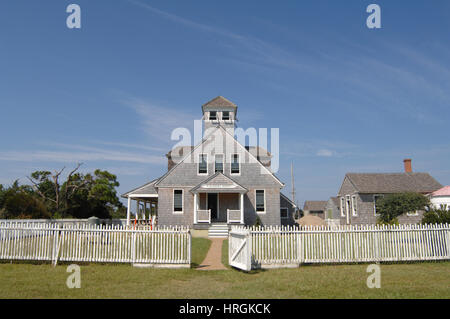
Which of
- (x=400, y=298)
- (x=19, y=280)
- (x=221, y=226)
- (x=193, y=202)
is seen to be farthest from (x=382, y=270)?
(x=193, y=202)

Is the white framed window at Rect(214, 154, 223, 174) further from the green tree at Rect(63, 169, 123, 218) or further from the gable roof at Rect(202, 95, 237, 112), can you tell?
the green tree at Rect(63, 169, 123, 218)

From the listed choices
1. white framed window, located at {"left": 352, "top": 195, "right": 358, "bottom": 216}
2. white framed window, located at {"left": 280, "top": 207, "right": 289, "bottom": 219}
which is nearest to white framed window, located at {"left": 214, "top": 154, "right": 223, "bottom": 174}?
white framed window, located at {"left": 280, "top": 207, "right": 289, "bottom": 219}

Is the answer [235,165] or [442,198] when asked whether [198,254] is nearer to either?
[235,165]

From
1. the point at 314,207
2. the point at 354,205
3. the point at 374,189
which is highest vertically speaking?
the point at 374,189

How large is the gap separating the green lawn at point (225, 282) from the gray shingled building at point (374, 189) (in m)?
16.1

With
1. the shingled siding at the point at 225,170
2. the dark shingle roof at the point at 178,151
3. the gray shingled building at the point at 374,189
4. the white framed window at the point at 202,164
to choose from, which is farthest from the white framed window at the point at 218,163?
the gray shingled building at the point at 374,189

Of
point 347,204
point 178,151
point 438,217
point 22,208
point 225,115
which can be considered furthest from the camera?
point 178,151

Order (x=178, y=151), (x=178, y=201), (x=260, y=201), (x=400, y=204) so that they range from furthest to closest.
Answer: (x=178, y=151), (x=260, y=201), (x=178, y=201), (x=400, y=204)

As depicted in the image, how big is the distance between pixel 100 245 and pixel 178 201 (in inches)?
570

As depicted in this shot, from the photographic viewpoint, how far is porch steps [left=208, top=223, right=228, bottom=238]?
23.9 metres

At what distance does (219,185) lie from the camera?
81.1ft

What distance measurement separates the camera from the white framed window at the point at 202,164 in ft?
88.0

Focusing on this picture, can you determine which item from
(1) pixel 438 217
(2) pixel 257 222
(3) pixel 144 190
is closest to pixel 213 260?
(1) pixel 438 217

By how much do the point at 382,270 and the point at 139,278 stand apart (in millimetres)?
7499
